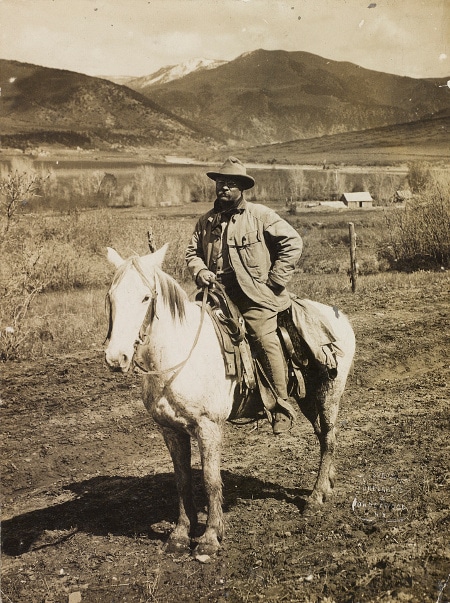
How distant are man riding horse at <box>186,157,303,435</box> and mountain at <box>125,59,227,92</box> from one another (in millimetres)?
8021

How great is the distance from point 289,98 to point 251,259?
42.4ft

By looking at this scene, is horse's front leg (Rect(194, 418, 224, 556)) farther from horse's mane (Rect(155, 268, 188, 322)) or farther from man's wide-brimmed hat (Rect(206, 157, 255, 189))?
man's wide-brimmed hat (Rect(206, 157, 255, 189))

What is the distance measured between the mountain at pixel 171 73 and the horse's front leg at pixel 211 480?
364 inches

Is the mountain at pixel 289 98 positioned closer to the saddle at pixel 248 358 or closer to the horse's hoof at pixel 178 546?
the saddle at pixel 248 358

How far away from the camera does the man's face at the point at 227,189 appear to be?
4211 mm

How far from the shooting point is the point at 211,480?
4.12m

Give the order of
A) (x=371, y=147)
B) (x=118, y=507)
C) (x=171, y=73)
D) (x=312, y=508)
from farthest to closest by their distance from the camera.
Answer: (x=371, y=147), (x=171, y=73), (x=118, y=507), (x=312, y=508)

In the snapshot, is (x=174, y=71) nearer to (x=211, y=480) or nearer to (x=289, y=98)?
(x=289, y=98)

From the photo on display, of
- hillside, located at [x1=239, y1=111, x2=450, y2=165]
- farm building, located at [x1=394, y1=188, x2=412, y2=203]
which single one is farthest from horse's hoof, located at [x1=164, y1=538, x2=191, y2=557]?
farm building, located at [x1=394, y1=188, x2=412, y2=203]

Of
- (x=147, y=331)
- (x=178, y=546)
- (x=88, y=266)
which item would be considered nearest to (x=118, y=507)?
(x=178, y=546)

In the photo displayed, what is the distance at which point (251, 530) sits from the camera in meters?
4.59

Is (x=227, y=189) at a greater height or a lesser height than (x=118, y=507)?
greater

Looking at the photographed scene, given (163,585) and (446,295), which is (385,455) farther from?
(446,295)

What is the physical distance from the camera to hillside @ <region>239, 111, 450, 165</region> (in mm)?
15578
